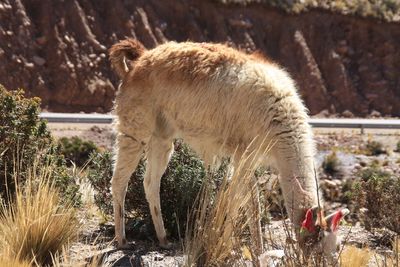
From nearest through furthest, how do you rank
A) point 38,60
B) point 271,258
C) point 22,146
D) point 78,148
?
point 271,258, point 22,146, point 78,148, point 38,60

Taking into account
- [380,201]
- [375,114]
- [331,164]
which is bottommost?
[331,164]

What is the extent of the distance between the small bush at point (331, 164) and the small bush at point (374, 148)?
107 inches

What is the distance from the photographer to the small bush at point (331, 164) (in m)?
23.1

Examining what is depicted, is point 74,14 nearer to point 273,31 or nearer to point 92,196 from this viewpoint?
point 273,31

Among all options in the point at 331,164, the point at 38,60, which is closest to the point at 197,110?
the point at 331,164

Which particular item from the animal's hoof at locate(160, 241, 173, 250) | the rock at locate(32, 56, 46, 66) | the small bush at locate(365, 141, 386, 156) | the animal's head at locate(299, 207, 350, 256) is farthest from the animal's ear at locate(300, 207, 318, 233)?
the rock at locate(32, 56, 46, 66)

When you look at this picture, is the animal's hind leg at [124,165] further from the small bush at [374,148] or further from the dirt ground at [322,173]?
the small bush at [374,148]

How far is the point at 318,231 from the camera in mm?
4777

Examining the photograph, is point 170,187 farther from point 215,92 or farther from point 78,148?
point 78,148

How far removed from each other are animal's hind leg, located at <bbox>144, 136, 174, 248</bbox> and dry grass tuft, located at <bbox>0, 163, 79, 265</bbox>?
55.0 inches

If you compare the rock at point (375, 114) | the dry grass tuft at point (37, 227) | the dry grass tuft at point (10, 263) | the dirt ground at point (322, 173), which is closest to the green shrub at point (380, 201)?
the dirt ground at point (322, 173)

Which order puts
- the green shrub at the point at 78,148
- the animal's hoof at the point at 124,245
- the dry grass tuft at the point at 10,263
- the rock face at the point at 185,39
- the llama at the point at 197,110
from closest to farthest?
1. the dry grass tuft at the point at 10,263
2. the llama at the point at 197,110
3. the animal's hoof at the point at 124,245
4. the green shrub at the point at 78,148
5. the rock face at the point at 185,39

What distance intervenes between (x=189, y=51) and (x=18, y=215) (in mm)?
2714

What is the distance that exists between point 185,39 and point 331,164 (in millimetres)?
15398
